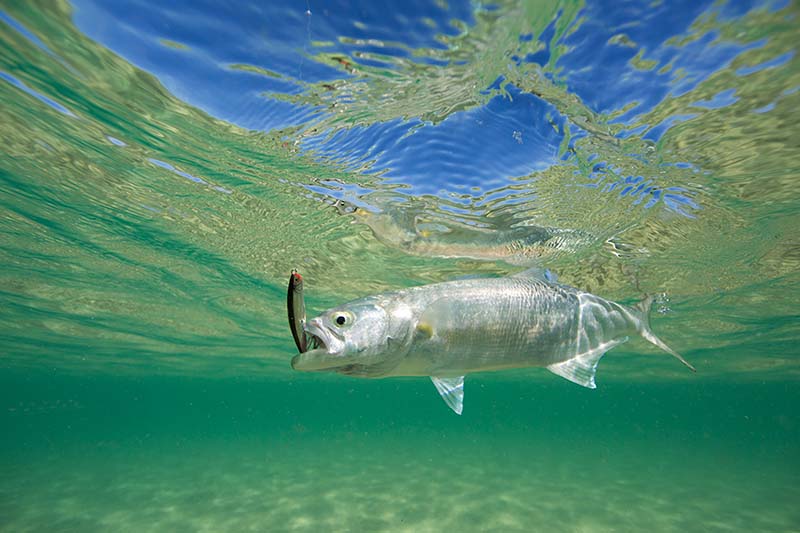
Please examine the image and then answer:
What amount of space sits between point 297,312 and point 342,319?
0.38m

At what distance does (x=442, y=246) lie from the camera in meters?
12.2

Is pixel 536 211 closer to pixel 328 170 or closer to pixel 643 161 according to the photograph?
pixel 643 161

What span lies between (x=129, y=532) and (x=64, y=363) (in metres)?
34.6

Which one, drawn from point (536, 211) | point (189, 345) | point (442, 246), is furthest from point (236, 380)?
point (536, 211)

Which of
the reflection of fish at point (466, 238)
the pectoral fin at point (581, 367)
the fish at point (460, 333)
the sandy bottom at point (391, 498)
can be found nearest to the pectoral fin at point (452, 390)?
the fish at point (460, 333)

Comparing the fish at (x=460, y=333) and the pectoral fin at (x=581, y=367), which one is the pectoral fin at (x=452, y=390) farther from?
the pectoral fin at (x=581, y=367)

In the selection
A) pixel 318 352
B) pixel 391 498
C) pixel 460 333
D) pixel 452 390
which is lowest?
pixel 391 498

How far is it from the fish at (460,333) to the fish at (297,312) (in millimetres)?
71

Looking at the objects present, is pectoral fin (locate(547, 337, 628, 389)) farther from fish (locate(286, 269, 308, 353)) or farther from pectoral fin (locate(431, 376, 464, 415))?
fish (locate(286, 269, 308, 353))

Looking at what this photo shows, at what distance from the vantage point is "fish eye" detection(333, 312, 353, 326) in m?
3.11

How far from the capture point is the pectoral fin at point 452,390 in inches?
146

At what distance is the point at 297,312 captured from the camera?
289cm

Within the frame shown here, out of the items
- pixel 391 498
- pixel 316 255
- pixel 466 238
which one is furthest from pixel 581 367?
pixel 391 498

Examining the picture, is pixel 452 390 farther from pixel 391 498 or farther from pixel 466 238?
pixel 391 498
